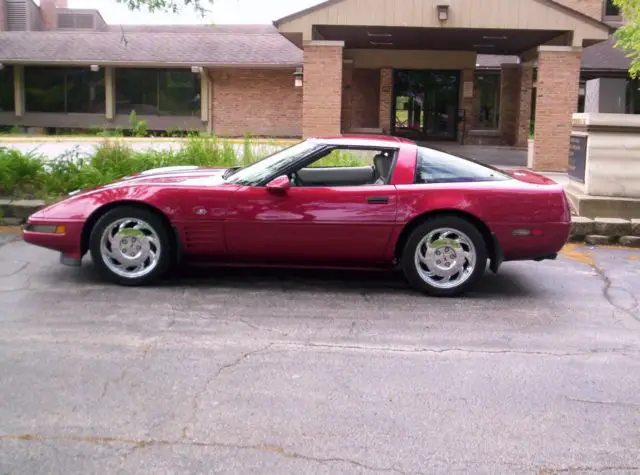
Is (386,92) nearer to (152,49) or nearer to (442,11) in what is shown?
(152,49)

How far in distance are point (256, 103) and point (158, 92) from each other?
4.15 m

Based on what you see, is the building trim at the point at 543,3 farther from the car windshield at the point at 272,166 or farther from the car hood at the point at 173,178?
the car windshield at the point at 272,166

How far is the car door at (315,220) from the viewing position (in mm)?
6324

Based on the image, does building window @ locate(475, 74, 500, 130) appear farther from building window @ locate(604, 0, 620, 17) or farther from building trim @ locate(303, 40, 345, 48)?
building trim @ locate(303, 40, 345, 48)

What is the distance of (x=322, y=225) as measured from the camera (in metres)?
6.34

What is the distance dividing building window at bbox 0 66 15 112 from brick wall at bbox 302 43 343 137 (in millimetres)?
18623

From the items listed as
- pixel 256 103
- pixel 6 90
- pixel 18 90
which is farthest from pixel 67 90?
pixel 256 103

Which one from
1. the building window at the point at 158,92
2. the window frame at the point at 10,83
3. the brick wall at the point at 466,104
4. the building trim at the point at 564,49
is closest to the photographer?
the building trim at the point at 564,49

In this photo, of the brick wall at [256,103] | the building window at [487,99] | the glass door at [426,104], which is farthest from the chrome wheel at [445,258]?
the building window at [487,99]

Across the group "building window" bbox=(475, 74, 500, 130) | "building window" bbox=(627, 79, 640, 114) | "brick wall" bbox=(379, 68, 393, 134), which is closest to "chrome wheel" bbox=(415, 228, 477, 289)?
"brick wall" bbox=(379, 68, 393, 134)

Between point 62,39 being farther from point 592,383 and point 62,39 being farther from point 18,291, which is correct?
point 592,383

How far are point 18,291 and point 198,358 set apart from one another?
2381mm

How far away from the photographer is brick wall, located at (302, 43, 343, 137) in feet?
56.9

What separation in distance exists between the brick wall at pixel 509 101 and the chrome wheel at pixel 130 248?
75.9ft
